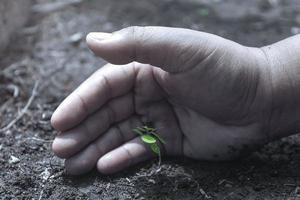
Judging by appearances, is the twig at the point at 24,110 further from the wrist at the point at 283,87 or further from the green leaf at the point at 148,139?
the wrist at the point at 283,87

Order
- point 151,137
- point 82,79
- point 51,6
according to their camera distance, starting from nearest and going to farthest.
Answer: point 151,137 < point 82,79 < point 51,6

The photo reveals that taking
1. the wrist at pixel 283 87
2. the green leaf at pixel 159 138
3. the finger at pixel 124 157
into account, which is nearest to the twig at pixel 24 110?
the finger at pixel 124 157

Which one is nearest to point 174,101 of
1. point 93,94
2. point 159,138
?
point 159,138

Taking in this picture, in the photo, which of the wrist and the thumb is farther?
the wrist

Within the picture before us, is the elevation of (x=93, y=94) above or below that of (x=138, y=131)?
above

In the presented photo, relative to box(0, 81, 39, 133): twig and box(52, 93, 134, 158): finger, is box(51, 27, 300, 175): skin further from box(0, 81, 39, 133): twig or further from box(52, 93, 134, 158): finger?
box(0, 81, 39, 133): twig

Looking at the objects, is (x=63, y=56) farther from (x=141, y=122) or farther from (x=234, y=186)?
(x=234, y=186)

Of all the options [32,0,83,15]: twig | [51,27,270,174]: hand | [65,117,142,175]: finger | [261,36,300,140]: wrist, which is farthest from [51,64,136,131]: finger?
[32,0,83,15]: twig

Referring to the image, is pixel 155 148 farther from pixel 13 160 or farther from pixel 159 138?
pixel 13 160
